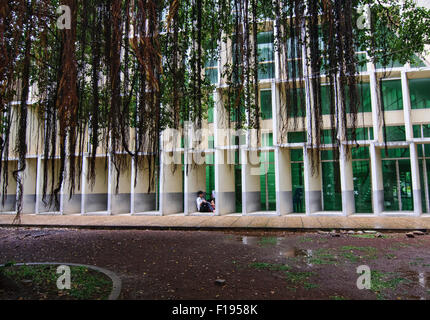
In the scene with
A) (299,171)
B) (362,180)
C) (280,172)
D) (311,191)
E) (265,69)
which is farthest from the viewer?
(299,171)

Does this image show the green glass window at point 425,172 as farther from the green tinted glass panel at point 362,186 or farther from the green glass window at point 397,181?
the green tinted glass panel at point 362,186

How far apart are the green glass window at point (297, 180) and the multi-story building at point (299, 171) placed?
0.16ft

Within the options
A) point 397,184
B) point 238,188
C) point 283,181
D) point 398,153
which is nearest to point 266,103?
point 283,181

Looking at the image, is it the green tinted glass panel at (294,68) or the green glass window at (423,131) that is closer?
the green tinted glass panel at (294,68)

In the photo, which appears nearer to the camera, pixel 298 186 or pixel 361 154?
pixel 361 154

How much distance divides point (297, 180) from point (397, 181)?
13.7 ft

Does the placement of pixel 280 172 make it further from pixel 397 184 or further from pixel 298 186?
pixel 397 184

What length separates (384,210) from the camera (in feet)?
40.1

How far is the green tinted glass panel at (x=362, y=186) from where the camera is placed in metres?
12.5

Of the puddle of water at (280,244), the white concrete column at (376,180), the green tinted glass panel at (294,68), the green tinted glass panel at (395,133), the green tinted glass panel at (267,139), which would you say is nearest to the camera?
the green tinted glass panel at (294,68)

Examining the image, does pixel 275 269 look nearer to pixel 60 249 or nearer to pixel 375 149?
pixel 60 249

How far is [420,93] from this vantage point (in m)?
12.0

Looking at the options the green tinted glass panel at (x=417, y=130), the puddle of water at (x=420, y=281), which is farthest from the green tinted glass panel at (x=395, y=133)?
the puddle of water at (x=420, y=281)

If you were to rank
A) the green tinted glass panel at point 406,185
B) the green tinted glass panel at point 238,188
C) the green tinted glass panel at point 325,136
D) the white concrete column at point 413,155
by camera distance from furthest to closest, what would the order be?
the green tinted glass panel at point 238,188
the green tinted glass panel at point 406,185
the white concrete column at point 413,155
the green tinted glass panel at point 325,136
